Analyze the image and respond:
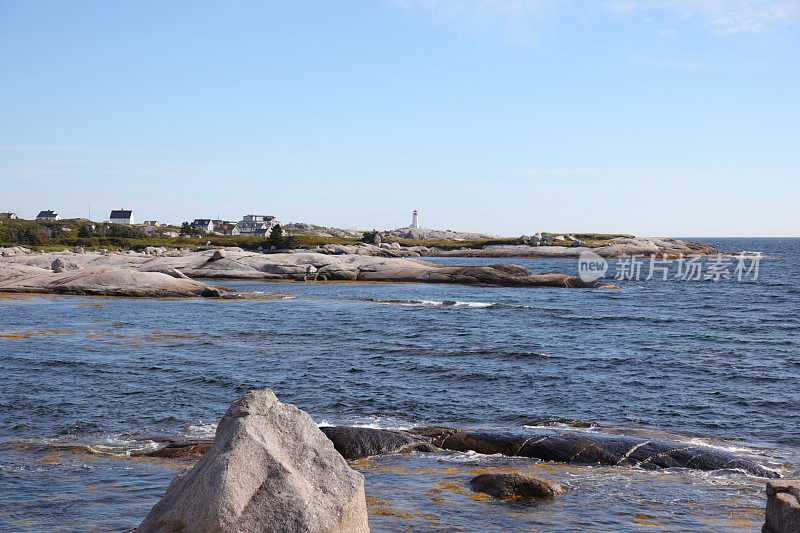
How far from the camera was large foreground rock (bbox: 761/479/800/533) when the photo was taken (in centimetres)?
805

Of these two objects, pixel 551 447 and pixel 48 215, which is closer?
pixel 551 447

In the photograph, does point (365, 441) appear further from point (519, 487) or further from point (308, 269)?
point (308, 269)

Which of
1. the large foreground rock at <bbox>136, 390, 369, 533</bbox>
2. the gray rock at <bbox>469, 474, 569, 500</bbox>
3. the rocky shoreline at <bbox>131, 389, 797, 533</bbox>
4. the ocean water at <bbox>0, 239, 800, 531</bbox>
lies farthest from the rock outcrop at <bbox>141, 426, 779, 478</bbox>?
the large foreground rock at <bbox>136, 390, 369, 533</bbox>

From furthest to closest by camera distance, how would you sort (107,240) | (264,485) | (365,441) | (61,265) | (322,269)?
(107,240)
(322,269)
(61,265)
(365,441)
(264,485)

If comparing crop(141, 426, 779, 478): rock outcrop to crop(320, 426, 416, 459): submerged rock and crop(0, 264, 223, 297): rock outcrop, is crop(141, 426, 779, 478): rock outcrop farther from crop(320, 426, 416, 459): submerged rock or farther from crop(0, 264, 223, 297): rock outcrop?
crop(0, 264, 223, 297): rock outcrop

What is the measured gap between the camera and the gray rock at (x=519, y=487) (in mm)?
12227

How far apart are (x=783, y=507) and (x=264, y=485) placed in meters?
6.55

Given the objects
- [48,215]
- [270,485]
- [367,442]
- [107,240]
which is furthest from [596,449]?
[48,215]

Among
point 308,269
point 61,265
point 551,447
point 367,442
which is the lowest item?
point 367,442

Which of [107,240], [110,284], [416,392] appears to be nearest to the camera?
[416,392]

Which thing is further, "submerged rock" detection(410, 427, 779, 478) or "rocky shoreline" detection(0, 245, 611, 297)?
"rocky shoreline" detection(0, 245, 611, 297)

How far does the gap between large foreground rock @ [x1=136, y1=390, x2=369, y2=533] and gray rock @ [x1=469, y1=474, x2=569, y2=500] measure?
4.87 m

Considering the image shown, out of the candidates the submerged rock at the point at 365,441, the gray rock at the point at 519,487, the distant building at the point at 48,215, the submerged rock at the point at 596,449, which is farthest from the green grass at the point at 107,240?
the gray rock at the point at 519,487

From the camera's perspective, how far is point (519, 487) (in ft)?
40.4
